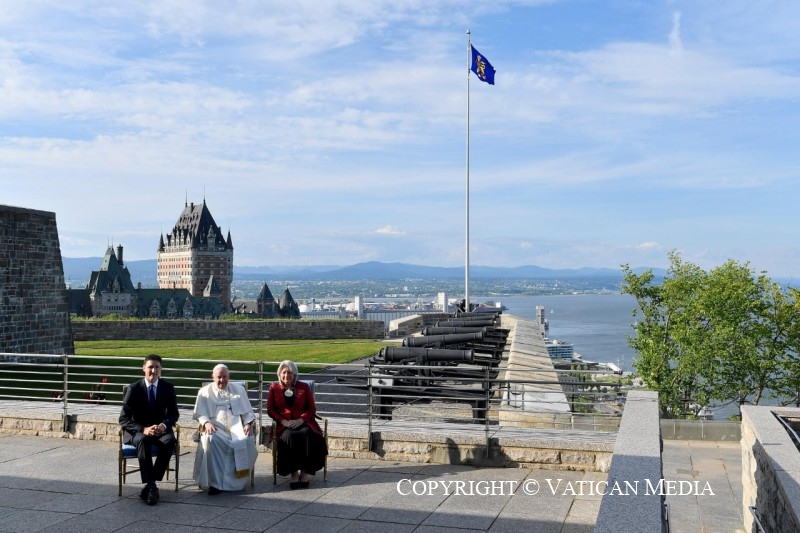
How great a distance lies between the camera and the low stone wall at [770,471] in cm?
634

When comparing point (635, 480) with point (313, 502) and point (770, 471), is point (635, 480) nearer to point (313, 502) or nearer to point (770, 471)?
point (770, 471)

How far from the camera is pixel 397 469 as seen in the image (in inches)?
319

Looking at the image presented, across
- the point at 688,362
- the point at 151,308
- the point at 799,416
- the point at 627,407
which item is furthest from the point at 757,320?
the point at 151,308

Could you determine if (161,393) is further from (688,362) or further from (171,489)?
(688,362)

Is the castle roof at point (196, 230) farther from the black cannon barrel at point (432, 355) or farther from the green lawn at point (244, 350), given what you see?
the black cannon barrel at point (432, 355)

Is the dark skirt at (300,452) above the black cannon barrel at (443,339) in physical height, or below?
below

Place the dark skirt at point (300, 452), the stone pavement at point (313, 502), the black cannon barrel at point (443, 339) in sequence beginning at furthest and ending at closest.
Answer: the black cannon barrel at point (443, 339), the dark skirt at point (300, 452), the stone pavement at point (313, 502)

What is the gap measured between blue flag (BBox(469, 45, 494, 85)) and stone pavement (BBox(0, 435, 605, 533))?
25.7 m

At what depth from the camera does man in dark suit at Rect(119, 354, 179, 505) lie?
7262 mm

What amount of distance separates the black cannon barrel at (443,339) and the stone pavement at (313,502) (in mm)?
6160

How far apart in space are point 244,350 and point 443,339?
44.1ft

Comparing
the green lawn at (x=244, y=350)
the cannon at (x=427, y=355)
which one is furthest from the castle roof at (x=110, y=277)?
the cannon at (x=427, y=355)

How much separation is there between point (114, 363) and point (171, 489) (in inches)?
598

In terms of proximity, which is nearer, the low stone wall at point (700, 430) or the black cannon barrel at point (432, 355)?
the black cannon barrel at point (432, 355)
